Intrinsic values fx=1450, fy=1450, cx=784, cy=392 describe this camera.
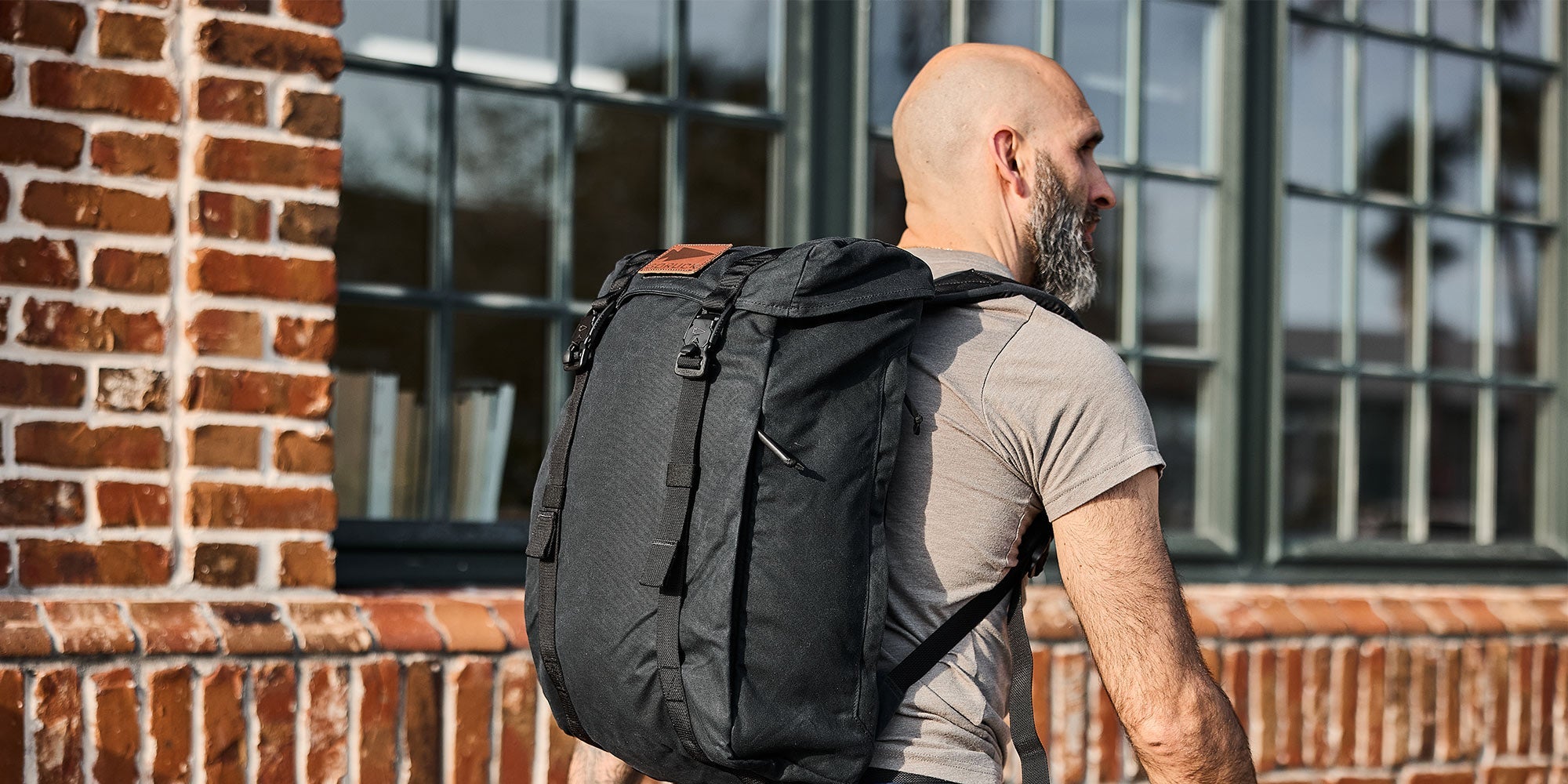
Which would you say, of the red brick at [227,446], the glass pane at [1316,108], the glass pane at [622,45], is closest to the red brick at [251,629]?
the red brick at [227,446]

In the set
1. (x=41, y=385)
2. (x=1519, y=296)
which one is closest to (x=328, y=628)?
(x=41, y=385)

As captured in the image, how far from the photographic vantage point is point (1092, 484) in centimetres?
162

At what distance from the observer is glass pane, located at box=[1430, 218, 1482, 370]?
423 centimetres

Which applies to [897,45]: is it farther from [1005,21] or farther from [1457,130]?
[1457,130]

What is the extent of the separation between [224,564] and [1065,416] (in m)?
1.54

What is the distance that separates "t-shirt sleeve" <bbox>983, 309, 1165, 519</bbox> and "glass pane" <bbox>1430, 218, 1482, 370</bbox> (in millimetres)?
2969

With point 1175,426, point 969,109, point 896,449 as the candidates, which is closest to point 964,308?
point 896,449

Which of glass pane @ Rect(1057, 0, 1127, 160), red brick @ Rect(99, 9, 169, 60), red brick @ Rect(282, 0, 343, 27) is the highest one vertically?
glass pane @ Rect(1057, 0, 1127, 160)

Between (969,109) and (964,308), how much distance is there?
0.39 m

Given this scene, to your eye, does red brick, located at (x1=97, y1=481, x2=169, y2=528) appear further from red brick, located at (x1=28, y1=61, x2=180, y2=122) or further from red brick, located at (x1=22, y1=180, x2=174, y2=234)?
red brick, located at (x1=28, y1=61, x2=180, y2=122)

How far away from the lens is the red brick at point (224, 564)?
8.03ft

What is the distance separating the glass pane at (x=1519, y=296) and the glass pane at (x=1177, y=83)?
44.8 inches

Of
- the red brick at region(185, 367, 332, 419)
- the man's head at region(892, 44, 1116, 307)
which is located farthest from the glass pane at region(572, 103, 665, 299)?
the man's head at region(892, 44, 1116, 307)

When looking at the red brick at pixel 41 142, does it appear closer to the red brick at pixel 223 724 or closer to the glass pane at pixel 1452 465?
the red brick at pixel 223 724
